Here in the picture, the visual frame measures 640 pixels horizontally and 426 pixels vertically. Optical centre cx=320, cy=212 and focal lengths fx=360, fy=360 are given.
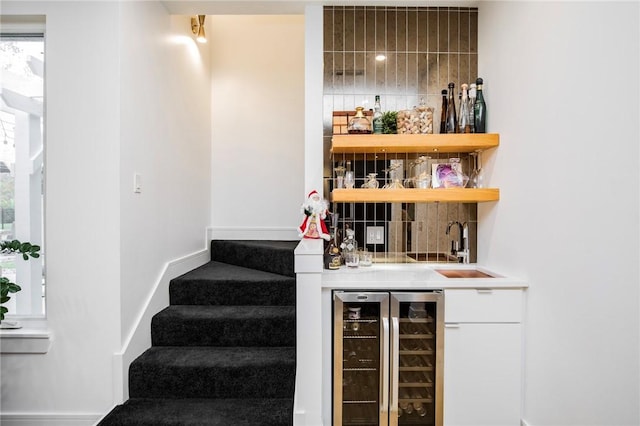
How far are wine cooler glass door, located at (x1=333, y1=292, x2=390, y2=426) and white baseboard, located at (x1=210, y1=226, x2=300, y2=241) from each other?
1761mm

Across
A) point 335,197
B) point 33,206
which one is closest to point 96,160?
point 33,206

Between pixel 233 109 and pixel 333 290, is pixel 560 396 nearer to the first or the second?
pixel 333 290

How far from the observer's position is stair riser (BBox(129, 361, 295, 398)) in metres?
2.05

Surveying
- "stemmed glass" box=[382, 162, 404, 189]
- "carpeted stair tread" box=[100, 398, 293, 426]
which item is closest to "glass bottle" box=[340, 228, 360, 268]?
"stemmed glass" box=[382, 162, 404, 189]

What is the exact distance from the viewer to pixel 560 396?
1743mm

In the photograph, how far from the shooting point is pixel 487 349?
2035mm

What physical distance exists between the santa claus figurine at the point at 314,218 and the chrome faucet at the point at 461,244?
37.0 inches

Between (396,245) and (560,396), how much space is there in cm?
126

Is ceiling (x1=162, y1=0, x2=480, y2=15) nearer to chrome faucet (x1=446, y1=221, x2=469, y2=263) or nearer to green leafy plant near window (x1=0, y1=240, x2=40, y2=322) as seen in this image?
chrome faucet (x1=446, y1=221, x2=469, y2=263)

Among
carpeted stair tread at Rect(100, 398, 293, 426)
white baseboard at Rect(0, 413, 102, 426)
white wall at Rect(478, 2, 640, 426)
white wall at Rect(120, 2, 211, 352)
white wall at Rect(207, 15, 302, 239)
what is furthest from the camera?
white wall at Rect(207, 15, 302, 239)

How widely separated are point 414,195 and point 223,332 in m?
1.51

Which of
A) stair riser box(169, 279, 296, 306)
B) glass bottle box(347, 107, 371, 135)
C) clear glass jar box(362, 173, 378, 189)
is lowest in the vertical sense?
stair riser box(169, 279, 296, 306)

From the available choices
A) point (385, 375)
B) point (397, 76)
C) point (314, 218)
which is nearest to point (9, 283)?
point (314, 218)

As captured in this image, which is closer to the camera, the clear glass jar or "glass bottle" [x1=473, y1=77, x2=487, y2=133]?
"glass bottle" [x1=473, y1=77, x2=487, y2=133]
